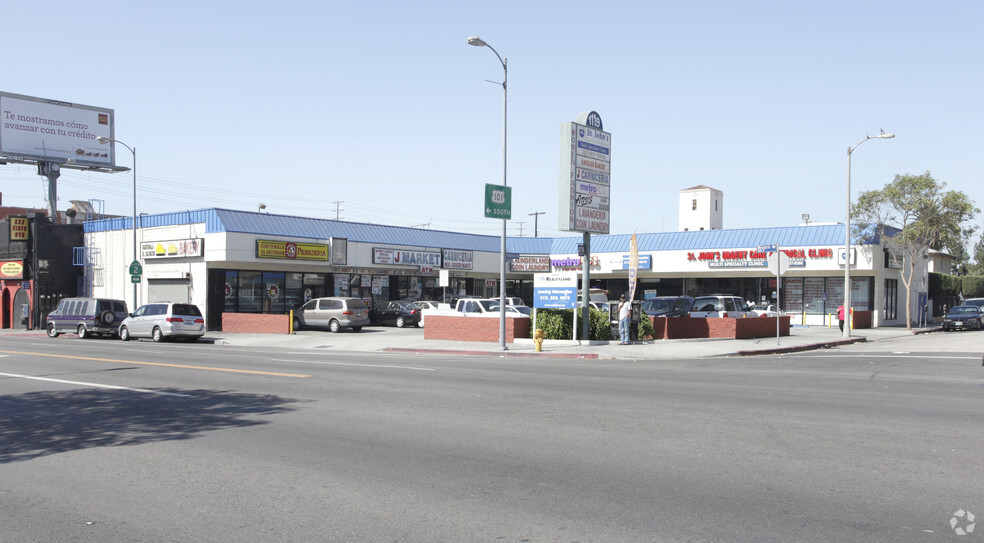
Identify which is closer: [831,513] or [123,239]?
[831,513]

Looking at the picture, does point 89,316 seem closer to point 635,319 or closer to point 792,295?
point 635,319

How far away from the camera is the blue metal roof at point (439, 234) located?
37.0 metres

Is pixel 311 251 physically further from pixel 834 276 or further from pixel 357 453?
pixel 357 453

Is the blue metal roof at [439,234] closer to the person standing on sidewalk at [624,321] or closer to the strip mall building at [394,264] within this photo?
the strip mall building at [394,264]

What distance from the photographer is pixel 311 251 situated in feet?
126

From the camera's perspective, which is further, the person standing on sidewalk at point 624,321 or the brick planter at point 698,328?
the brick planter at point 698,328

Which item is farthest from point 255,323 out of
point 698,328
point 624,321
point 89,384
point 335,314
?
point 89,384

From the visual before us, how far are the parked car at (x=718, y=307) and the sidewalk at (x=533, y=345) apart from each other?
148cm

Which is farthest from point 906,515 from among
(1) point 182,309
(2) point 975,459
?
(1) point 182,309

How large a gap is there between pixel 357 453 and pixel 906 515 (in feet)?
17.3

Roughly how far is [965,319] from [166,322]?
3796 cm

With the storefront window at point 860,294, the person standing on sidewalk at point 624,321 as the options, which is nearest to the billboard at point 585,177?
the person standing on sidewalk at point 624,321

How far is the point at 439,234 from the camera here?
46.1 meters

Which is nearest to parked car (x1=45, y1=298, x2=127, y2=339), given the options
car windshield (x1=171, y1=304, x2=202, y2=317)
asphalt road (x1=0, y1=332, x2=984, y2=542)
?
car windshield (x1=171, y1=304, x2=202, y2=317)
